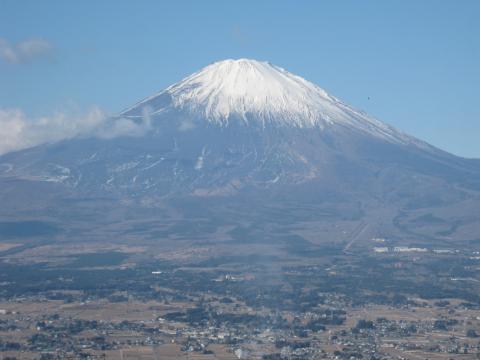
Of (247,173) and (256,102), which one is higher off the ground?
(256,102)

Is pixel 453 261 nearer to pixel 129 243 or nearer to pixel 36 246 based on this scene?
pixel 129 243

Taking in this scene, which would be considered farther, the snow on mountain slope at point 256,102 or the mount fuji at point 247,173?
the snow on mountain slope at point 256,102

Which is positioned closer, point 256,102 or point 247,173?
point 247,173

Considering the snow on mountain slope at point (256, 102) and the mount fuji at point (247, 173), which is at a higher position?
the snow on mountain slope at point (256, 102)

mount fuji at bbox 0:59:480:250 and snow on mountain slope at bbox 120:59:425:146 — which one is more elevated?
snow on mountain slope at bbox 120:59:425:146
